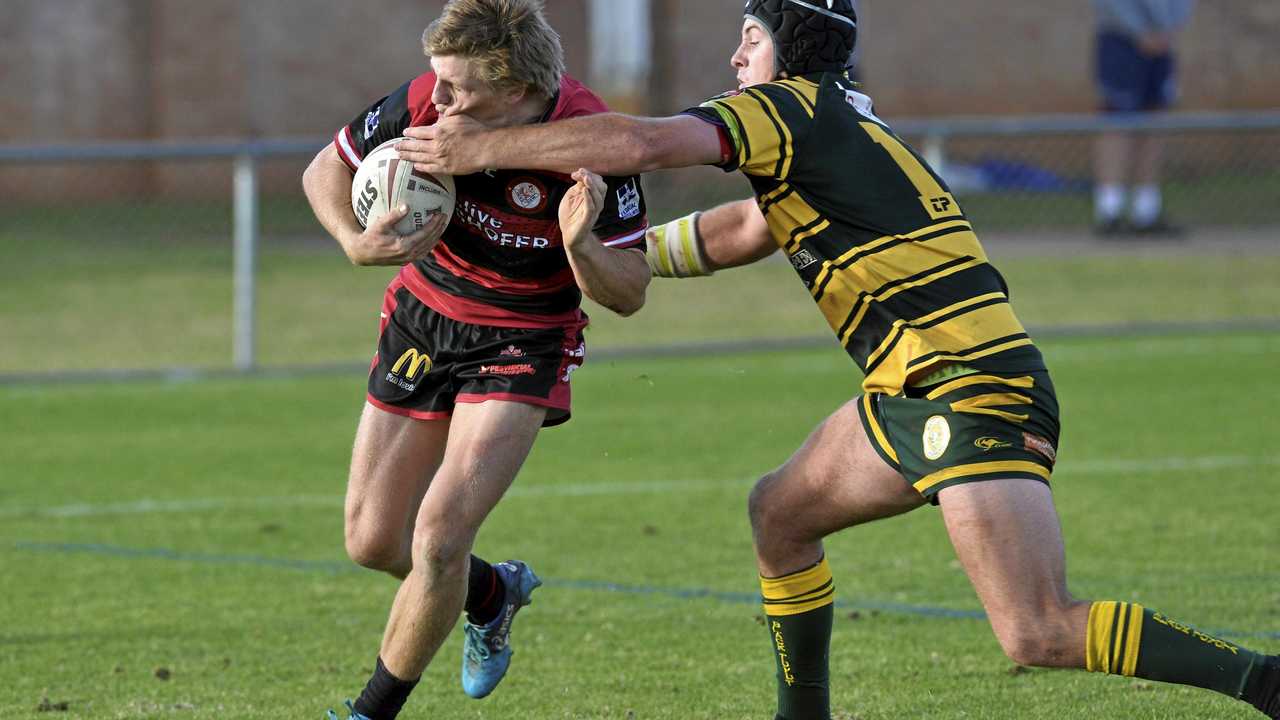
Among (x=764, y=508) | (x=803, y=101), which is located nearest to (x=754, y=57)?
(x=803, y=101)

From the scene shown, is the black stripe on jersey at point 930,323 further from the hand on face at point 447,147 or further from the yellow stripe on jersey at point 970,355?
the hand on face at point 447,147

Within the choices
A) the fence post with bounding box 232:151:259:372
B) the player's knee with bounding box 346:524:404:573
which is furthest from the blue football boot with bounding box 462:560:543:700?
the fence post with bounding box 232:151:259:372

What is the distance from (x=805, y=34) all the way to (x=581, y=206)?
2.56ft

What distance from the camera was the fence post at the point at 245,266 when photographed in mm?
13555

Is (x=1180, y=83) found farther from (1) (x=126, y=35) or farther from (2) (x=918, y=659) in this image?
(2) (x=918, y=659)

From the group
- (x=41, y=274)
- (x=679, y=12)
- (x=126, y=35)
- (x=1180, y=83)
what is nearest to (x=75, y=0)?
(x=126, y=35)

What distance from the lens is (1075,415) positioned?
11.2m

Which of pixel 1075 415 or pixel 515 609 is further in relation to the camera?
pixel 1075 415

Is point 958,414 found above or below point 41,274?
above

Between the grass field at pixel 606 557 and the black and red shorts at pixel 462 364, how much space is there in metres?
1.03

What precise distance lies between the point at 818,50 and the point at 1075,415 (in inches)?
274

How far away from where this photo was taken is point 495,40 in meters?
4.84

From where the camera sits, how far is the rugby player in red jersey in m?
4.88

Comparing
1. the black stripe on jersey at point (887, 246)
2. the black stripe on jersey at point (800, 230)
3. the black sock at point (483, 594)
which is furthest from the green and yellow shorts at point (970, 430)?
the black sock at point (483, 594)
